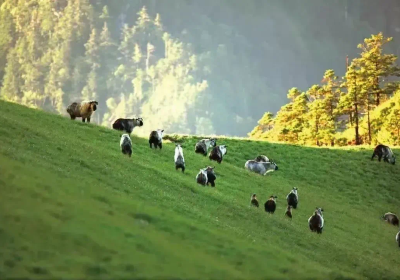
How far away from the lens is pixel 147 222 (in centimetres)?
1397

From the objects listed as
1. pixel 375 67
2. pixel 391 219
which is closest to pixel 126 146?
pixel 391 219

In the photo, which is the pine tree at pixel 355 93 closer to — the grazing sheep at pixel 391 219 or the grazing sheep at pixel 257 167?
the grazing sheep at pixel 257 167

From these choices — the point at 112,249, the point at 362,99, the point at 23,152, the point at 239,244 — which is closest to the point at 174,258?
the point at 112,249

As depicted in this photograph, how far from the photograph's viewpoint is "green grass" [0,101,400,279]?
10.7m

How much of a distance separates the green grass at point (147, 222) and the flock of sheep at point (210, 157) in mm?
680

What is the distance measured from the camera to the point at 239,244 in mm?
14711

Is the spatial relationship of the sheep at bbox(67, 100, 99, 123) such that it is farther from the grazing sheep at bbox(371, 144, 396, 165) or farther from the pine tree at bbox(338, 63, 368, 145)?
the pine tree at bbox(338, 63, 368, 145)

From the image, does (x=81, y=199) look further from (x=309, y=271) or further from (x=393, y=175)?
(x=393, y=175)

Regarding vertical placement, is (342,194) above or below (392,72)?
below

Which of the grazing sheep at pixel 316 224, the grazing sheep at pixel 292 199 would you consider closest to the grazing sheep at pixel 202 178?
the grazing sheep at pixel 316 224

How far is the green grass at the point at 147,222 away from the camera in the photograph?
35.2 ft

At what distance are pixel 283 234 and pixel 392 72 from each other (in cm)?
6862

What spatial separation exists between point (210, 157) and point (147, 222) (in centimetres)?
2424

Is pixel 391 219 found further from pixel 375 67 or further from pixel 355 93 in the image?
pixel 375 67
